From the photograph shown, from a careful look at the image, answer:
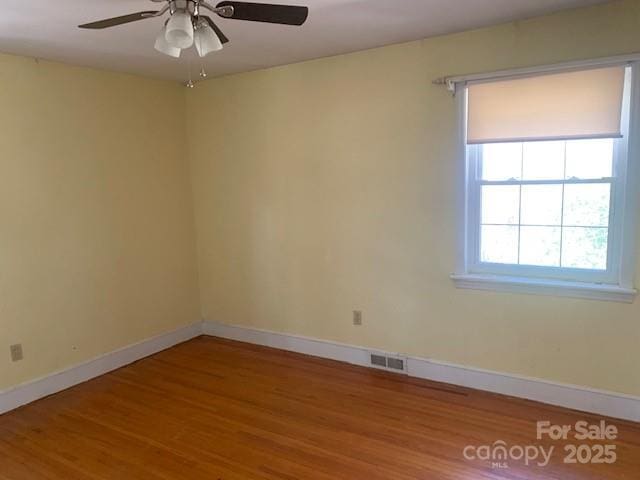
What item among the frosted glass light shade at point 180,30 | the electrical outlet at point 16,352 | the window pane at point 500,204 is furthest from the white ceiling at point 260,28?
the electrical outlet at point 16,352

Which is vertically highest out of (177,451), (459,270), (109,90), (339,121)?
(109,90)

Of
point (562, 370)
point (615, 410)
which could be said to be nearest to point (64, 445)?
point (562, 370)

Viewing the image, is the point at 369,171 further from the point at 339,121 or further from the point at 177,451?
the point at 177,451

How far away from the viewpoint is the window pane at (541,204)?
2805 millimetres

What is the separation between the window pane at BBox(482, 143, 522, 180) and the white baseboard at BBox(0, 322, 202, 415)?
298 cm

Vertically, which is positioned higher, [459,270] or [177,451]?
[459,270]

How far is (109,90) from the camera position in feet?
11.7

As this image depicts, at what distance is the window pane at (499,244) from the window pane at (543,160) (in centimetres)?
37

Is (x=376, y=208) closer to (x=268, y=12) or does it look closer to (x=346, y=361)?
(x=346, y=361)

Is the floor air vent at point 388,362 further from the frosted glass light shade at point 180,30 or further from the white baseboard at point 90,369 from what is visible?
the frosted glass light shade at point 180,30

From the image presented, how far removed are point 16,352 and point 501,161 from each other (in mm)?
3466

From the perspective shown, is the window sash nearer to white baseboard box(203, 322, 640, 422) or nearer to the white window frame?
the white window frame

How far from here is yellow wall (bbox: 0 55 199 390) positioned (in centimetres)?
305

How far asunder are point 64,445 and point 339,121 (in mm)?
2738
